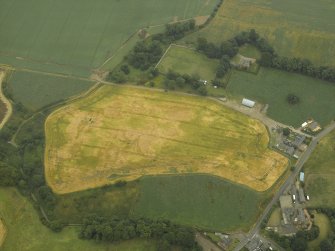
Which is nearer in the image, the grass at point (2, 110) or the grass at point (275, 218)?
the grass at point (275, 218)

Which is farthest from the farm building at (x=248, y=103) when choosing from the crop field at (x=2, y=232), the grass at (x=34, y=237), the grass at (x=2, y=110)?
the crop field at (x=2, y=232)

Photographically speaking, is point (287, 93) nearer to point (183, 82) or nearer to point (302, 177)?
point (302, 177)

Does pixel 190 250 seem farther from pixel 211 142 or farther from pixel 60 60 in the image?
pixel 60 60

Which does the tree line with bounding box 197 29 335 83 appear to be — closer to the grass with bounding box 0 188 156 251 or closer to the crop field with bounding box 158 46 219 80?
the crop field with bounding box 158 46 219 80

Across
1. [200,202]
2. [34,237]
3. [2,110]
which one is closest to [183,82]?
[200,202]

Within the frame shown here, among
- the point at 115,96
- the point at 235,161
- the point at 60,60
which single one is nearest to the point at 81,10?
the point at 60,60

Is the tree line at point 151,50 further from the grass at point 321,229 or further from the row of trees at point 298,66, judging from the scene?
the grass at point 321,229
